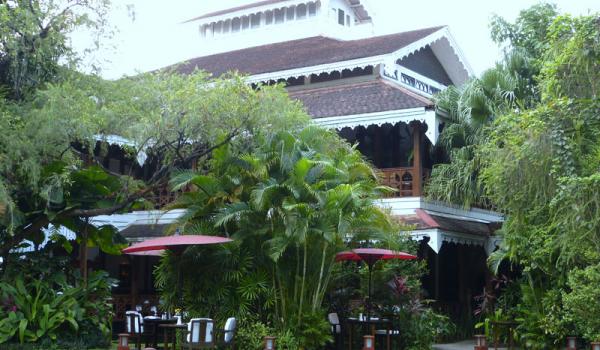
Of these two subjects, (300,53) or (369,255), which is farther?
(300,53)

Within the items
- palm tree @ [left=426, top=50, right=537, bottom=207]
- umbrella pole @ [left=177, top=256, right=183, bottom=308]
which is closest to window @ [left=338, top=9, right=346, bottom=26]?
palm tree @ [left=426, top=50, right=537, bottom=207]

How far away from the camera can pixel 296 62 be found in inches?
1021

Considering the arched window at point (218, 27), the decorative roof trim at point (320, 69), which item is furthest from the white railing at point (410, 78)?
the arched window at point (218, 27)

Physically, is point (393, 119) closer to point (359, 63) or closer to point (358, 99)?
point (358, 99)

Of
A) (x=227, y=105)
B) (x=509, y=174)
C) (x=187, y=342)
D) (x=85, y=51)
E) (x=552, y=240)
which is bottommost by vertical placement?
(x=187, y=342)

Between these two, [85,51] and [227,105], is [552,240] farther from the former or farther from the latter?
[85,51]

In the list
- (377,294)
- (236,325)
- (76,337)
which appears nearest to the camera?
(236,325)

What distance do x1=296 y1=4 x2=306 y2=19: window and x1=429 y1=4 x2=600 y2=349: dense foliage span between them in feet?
44.5

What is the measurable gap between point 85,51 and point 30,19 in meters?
1.43

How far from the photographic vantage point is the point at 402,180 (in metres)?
22.1

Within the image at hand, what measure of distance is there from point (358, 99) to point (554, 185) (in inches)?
338

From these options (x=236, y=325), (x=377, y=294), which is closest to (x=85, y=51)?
(x=236, y=325)

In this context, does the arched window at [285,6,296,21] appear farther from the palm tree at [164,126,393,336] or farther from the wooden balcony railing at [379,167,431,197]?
the palm tree at [164,126,393,336]

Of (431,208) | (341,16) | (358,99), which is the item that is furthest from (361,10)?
(431,208)
